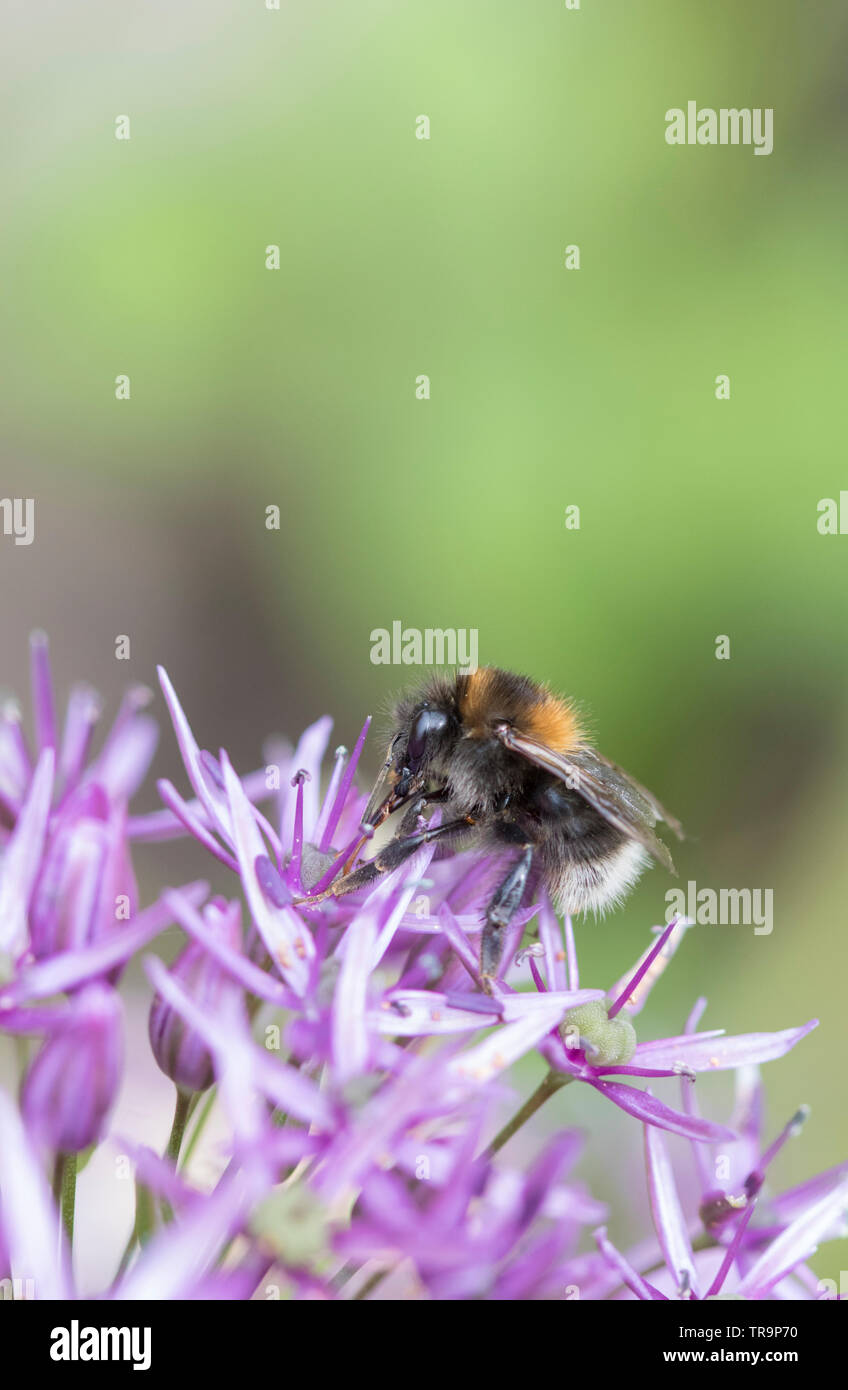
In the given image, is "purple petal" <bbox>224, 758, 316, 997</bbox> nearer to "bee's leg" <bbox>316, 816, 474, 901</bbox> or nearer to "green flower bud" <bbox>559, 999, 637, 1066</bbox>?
"bee's leg" <bbox>316, 816, 474, 901</bbox>

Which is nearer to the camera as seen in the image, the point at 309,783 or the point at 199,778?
the point at 199,778

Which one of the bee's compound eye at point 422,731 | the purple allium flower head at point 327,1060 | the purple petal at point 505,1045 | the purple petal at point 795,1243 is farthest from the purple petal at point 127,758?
the purple petal at point 795,1243

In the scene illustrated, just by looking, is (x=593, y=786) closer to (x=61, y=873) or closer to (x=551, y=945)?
(x=551, y=945)

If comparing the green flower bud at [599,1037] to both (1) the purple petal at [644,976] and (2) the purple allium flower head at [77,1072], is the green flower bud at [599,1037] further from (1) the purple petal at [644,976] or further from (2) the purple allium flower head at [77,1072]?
(2) the purple allium flower head at [77,1072]

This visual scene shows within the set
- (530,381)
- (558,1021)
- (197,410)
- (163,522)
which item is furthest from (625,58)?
(558,1021)

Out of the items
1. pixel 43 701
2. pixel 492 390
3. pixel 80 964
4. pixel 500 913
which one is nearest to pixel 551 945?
pixel 500 913

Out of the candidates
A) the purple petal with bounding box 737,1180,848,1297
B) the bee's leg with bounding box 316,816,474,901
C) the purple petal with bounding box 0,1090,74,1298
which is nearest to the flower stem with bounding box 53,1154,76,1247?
the purple petal with bounding box 0,1090,74,1298
